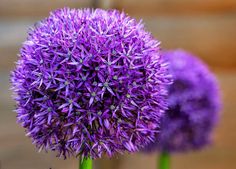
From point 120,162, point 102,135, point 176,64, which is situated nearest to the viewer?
point 102,135

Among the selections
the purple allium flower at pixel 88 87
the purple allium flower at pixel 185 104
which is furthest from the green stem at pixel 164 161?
the purple allium flower at pixel 88 87

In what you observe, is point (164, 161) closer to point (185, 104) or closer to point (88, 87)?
point (185, 104)

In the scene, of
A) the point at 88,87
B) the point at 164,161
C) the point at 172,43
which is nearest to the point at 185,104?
the point at 164,161

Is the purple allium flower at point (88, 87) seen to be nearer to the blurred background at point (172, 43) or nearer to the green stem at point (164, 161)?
the green stem at point (164, 161)

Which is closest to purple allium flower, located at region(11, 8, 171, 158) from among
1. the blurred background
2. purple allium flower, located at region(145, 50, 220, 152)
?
purple allium flower, located at region(145, 50, 220, 152)

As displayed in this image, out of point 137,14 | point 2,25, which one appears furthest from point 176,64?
point 2,25

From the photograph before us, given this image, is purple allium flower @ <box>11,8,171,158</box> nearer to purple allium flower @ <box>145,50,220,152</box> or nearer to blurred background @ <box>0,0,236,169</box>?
purple allium flower @ <box>145,50,220,152</box>

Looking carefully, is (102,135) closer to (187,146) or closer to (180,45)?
(187,146)

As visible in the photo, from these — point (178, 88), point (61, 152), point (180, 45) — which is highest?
point (180, 45)
